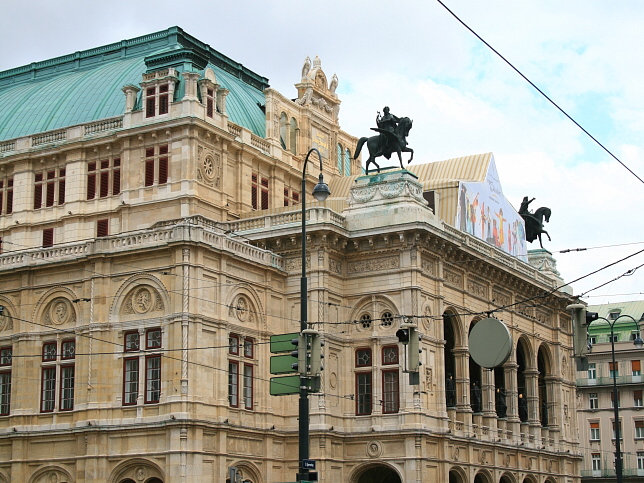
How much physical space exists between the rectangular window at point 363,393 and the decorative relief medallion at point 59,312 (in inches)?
564

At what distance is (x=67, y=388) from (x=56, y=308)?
13.0 ft

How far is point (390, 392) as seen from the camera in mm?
57406

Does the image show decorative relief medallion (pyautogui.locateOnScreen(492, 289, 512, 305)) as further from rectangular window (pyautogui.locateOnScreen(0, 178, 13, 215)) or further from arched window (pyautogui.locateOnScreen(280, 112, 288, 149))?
rectangular window (pyautogui.locateOnScreen(0, 178, 13, 215))

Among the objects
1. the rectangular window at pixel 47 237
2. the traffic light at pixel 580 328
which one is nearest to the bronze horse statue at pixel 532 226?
the rectangular window at pixel 47 237

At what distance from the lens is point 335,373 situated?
58.0 m

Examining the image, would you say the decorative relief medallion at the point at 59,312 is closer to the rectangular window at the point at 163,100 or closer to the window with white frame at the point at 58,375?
the window with white frame at the point at 58,375

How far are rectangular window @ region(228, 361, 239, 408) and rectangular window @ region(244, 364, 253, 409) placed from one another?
0.82m

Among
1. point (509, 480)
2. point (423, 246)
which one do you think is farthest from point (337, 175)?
point (509, 480)

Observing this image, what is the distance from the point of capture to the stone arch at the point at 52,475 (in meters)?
53.8

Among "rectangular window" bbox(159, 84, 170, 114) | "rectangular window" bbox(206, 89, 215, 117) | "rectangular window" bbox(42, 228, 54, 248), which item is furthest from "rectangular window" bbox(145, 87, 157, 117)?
"rectangular window" bbox(42, 228, 54, 248)

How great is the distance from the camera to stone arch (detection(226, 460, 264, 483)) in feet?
179

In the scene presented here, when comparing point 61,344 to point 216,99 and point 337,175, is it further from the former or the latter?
point 337,175

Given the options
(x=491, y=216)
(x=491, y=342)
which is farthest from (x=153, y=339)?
(x=491, y=342)

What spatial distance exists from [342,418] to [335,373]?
2.24 m
